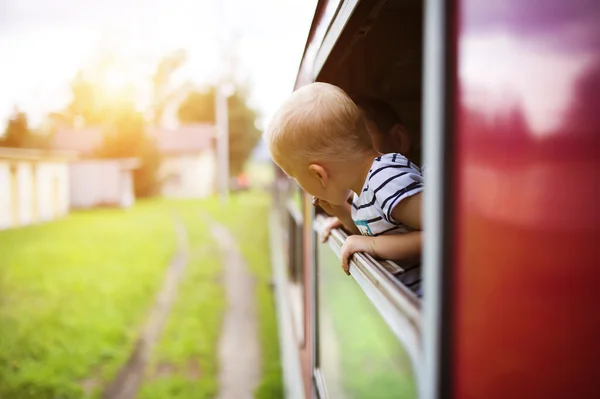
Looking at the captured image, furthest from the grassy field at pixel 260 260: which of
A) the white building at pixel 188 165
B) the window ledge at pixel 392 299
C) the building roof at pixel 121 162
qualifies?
the white building at pixel 188 165

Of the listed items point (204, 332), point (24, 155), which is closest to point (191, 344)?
point (204, 332)

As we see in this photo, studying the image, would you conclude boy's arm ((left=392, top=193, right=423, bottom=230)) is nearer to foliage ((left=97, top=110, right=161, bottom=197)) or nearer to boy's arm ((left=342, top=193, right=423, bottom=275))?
boy's arm ((left=342, top=193, right=423, bottom=275))

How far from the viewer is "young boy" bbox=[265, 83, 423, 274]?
1146 millimetres

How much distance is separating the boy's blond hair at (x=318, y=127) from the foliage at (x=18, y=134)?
1930cm

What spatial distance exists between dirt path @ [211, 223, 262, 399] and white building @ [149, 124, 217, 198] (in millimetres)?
31351

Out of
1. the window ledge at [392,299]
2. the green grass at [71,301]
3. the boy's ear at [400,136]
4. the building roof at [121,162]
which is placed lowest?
the green grass at [71,301]

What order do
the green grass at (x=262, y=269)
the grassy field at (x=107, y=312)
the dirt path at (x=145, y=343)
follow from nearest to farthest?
the green grass at (x=262, y=269) < the dirt path at (x=145, y=343) < the grassy field at (x=107, y=312)

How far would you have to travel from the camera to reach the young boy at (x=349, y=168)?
1146 mm

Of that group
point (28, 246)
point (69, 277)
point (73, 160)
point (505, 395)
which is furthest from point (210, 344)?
point (73, 160)

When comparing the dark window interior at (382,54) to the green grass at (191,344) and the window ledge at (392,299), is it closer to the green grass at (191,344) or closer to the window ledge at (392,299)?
the window ledge at (392,299)

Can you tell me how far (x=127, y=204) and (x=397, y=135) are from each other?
33183mm

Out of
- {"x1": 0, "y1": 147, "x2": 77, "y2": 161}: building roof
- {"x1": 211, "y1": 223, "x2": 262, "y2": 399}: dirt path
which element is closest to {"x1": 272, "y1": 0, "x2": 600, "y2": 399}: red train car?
{"x1": 211, "y1": 223, "x2": 262, "y2": 399}: dirt path

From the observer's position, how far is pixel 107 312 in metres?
9.03

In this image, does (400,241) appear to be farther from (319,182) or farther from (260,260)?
(260,260)
